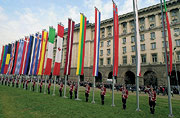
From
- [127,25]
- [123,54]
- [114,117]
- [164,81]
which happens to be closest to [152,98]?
[114,117]

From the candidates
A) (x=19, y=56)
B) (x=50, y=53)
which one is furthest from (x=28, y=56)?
(x=50, y=53)

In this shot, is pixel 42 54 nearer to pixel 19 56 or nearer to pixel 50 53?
pixel 50 53

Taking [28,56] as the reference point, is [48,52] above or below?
below

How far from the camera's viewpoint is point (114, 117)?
890 centimetres

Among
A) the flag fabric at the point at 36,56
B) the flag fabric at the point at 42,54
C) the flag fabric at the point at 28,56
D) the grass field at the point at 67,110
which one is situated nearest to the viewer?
the grass field at the point at 67,110

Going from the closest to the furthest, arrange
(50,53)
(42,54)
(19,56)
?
1. (50,53)
2. (42,54)
3. (19,56)

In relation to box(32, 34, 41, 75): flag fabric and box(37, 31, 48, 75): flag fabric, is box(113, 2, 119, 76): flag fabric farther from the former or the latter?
box(32, 34, 41, 75): flag fabric

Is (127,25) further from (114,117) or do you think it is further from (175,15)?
(114,117)

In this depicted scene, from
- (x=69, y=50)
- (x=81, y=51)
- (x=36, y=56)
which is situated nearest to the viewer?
(x=81, y=51)

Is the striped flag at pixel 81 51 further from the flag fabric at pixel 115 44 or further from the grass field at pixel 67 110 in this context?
the flag fabric at pixel 115 44

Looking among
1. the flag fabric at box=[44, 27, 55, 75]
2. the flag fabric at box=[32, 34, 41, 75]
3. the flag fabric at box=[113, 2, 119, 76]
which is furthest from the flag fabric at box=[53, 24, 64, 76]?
the flag fabric at box=[113, 2, 119, 76]

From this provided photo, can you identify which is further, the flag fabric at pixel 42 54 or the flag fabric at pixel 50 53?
the flag fabric at pixel 42 54

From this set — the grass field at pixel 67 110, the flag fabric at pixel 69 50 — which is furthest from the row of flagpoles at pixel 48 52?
the grass field at pixel 67 110

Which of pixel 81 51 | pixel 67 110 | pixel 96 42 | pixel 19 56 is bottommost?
pixel 67 110
